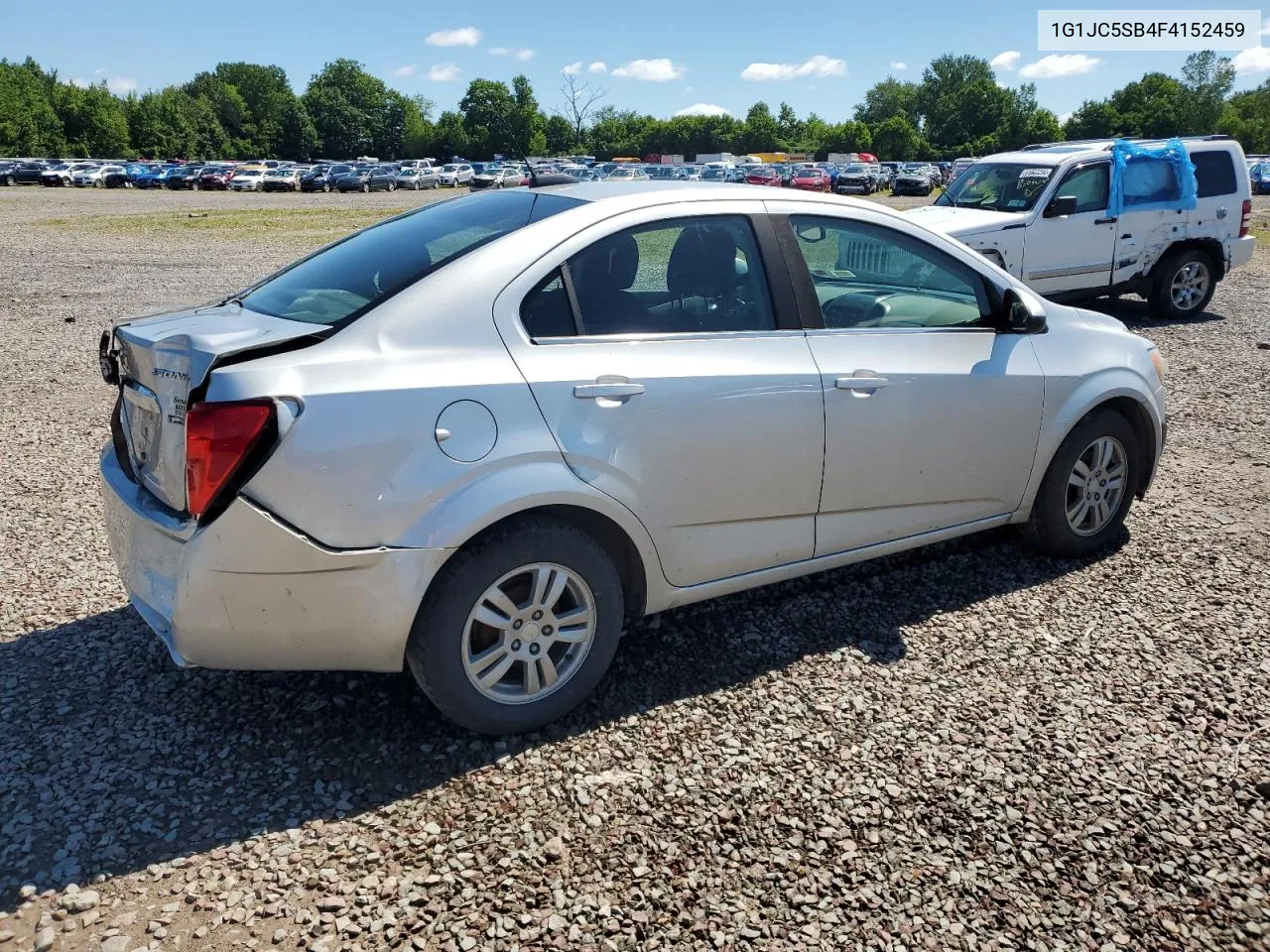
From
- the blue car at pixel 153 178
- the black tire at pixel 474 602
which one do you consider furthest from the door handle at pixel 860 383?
the blue car at pixel 153 178

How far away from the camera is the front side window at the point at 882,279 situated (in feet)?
12.8

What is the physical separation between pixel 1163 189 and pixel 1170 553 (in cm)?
840

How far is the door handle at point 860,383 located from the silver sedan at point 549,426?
1cm

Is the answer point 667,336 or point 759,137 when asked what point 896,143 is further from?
point 667,336

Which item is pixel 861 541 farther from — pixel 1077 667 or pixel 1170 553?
pixel 1170 553

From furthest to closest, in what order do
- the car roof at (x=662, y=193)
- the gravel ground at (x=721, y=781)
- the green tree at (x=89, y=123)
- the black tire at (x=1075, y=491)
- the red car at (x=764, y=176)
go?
the green tree at (x=89, y=123) < the red car at (x=764, y=176) < the black tire at (x=1075, y=491) < the car roof at (x=662, y=193) < the gravel ground at (x=721, y=781)

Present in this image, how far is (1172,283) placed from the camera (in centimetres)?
1192

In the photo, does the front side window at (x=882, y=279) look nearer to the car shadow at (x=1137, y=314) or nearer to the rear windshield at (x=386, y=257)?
the rear windshield at (x=386, y=257)

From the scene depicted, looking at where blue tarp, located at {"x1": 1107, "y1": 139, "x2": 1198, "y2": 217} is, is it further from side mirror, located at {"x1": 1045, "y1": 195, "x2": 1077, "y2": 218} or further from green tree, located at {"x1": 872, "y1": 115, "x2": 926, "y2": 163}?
green tree, located at {"x1": 872, "y1": 115, "x2": 926, "y2": 163}

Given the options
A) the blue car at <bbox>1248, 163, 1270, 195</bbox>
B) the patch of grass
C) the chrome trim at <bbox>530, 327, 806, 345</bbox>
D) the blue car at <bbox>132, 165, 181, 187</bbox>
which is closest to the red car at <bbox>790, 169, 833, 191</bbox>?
the patch of grass

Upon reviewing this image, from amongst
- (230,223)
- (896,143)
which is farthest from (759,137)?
(230,223)

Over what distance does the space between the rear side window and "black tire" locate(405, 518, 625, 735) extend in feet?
37.6

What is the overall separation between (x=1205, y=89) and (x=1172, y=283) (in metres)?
133

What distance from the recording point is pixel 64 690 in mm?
3586
